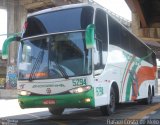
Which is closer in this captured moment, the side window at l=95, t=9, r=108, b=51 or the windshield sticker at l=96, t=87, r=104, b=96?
the windshield sticker at l=96, t=87, r=104, b=96

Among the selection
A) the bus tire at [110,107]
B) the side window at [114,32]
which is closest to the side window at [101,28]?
the side window at [114,32]

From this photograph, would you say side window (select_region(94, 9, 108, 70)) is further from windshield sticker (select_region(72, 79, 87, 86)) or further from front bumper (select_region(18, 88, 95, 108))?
front bumper (select_region(18, 88, 95, 108))

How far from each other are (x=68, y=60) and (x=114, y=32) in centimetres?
331

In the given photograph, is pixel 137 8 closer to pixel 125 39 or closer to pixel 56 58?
pixel 125 39

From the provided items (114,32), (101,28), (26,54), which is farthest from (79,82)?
(114,32)

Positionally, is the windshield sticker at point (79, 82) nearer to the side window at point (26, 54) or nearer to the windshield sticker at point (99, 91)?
the windshield sticker at point (99, 91)

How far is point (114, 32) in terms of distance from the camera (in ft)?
45.2

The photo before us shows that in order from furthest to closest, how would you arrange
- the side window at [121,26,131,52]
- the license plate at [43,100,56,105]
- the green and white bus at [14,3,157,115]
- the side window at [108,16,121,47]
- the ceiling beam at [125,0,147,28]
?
the ceiling beam at [125,0,147,28] → the side window at [121,26,131,52] → the side window at [108,16,121,47] → the license plate at [43,100,56,105] → the green and white bus at [14,3,157,115]

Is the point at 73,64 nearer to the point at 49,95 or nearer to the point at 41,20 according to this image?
the point at 49,95

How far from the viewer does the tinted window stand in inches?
451

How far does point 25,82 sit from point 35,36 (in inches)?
54.5

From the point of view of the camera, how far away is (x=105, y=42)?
12.4 metres

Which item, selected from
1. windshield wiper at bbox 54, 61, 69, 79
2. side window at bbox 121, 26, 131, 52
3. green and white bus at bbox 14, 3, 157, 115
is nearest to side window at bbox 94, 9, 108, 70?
green and white bus at bbox 14, 3, 157, 115

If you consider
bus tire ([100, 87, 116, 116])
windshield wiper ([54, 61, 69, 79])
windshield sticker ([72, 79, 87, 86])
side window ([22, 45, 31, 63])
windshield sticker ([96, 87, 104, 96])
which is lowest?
bus tire ([100, 87, 116, 116])
